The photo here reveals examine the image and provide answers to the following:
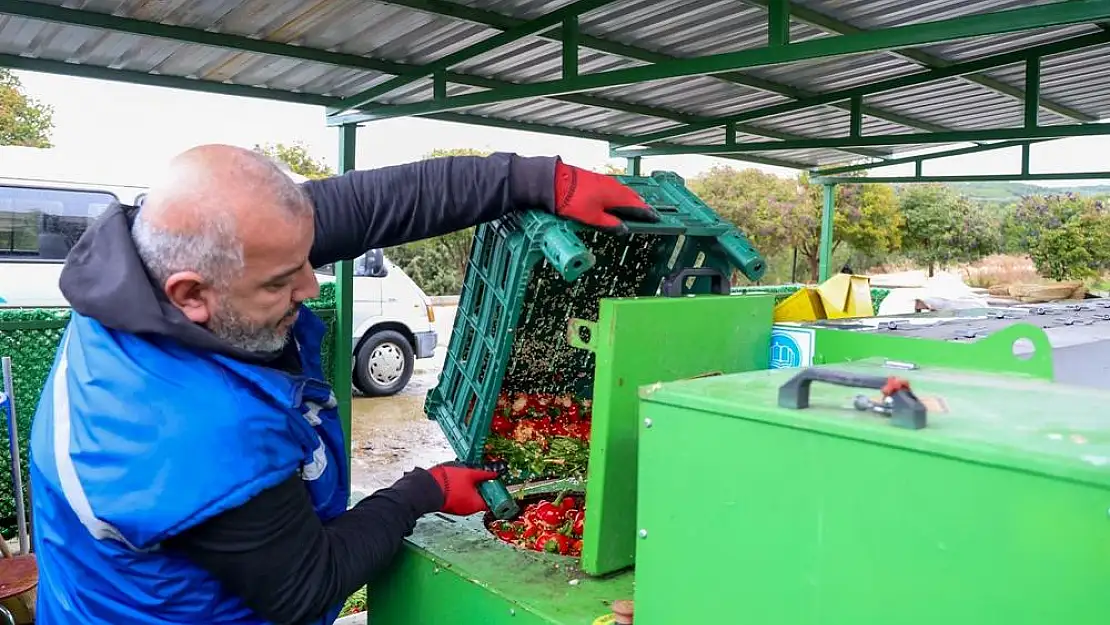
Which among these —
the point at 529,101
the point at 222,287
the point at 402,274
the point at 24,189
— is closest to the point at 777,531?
the point at 222,287

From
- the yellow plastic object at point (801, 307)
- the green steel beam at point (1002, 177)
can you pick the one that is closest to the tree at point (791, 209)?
the green steel beam at point (1002, 177)

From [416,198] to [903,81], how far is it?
6479 millimetres

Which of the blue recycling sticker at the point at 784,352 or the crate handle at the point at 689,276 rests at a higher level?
the crate handle at the point at 689,276

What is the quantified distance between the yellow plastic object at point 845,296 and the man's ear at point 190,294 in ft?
5.55

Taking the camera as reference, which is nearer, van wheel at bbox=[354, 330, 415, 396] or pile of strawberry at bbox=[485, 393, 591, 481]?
pile of strawberry at bbox=[485, 393, 591, 481]

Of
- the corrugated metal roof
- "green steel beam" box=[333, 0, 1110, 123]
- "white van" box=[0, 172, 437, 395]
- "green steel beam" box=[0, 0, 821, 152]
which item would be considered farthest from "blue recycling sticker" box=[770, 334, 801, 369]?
"white van" box=[0, 172, 437, 395]

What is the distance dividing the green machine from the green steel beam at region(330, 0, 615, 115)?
3305 mm

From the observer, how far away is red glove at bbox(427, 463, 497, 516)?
1919 millimetres

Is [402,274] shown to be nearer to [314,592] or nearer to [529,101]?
[529,101]

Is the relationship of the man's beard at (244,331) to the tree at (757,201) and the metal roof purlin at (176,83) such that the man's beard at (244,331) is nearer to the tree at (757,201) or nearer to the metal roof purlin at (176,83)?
the metal roof purlin at (176,83)

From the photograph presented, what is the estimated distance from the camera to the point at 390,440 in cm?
814

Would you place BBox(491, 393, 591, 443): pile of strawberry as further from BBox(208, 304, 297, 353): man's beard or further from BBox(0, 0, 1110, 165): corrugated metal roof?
BBox(0, 0, 1110, 165): corrugated metal roof

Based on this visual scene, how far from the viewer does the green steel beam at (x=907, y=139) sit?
6758 millimetres

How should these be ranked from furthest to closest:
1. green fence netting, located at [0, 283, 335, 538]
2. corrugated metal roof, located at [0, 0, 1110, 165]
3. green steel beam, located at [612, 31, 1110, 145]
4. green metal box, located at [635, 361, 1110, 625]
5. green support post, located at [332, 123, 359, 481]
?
green steel beam, located at [612, 31, 1110, 145]
green support post, located at [332, 123, 359, 481]
green fence netting, located at [0, 283, 335, 538]
corrugated metal roof, located at [0, 0, 1110, 165]
green metal box, located at [635, 361, 1110, 625]
